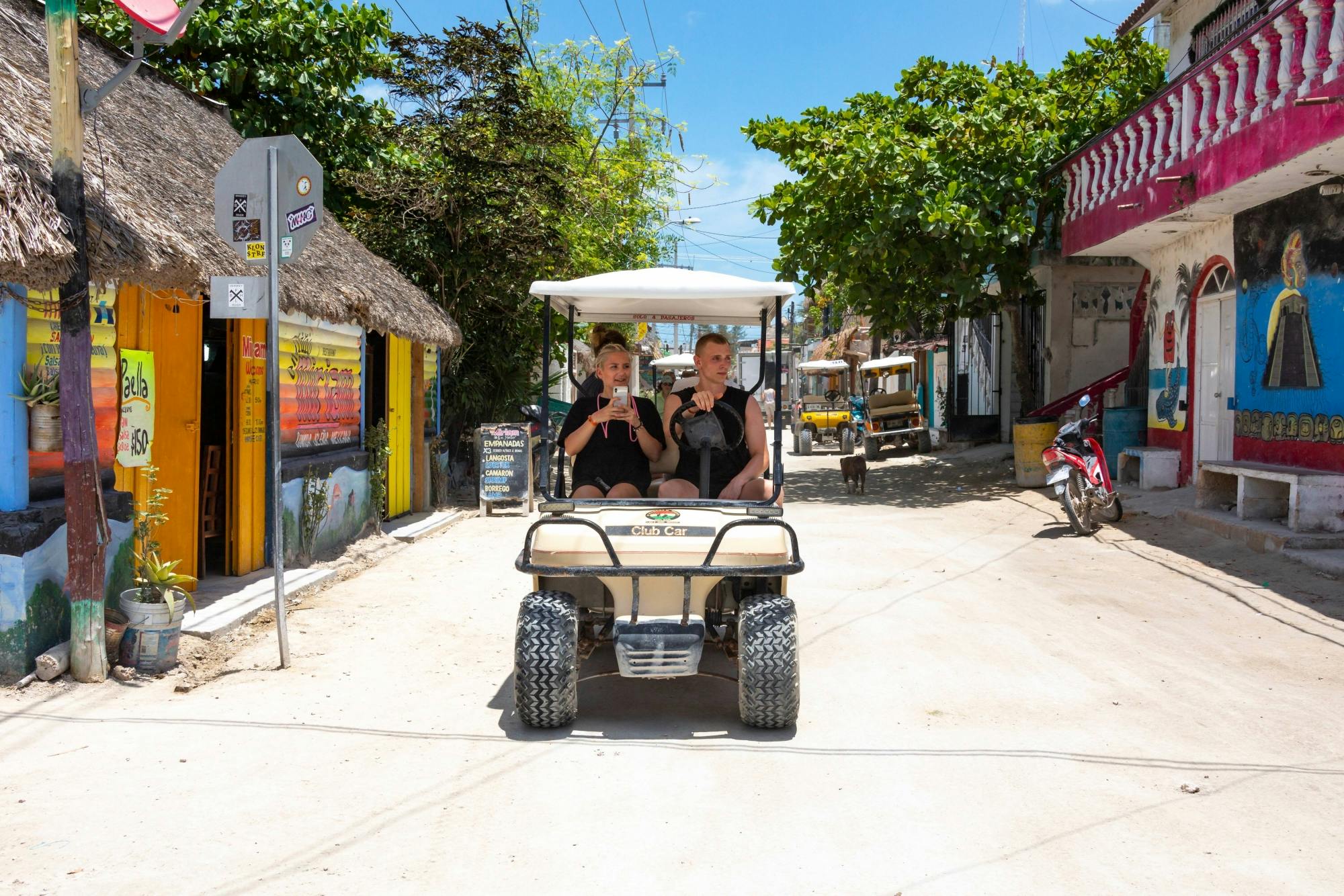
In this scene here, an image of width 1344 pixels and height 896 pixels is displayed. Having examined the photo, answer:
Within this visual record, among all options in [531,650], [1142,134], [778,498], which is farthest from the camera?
[1142,134]

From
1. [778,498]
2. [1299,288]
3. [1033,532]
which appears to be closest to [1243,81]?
[1299,288]

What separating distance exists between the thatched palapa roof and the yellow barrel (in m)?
8.81

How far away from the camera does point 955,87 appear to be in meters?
18.1

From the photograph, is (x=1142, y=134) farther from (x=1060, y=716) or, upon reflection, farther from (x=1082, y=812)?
(x=1082, y=812)

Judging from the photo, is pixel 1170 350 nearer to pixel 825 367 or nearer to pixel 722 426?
pixel 722 426

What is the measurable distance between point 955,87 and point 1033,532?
9.00 metres

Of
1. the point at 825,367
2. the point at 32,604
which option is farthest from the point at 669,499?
the point at 825,367

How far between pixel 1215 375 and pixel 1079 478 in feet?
8.41

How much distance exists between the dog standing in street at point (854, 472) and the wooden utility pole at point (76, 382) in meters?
12.3

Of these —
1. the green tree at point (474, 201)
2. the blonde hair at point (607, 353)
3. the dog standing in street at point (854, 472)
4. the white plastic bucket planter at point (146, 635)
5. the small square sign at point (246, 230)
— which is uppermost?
the green tree at point (474, 201)

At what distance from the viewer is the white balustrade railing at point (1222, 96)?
Result: 892 cm

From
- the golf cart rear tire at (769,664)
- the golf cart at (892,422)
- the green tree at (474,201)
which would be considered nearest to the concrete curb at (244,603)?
the golf cart rear tire at (769,664)

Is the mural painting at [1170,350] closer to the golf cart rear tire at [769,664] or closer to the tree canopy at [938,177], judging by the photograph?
the tree canopy at [938,177]

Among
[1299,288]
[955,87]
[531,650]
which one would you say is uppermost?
[955,87]
